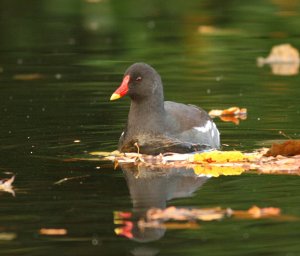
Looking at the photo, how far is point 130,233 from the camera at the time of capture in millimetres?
6984

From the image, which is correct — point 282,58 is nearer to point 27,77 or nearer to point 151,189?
point 27,77

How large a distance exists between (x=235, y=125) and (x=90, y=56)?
5.68 meters

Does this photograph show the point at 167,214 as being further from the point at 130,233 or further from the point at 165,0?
the point at 165,0

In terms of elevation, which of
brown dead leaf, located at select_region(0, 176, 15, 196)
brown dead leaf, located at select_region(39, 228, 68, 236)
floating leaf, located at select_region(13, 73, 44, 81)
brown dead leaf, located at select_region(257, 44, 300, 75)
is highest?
floating leaf, located at select_region(13, 73, 44, 81)

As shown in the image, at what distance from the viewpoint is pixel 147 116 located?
10.4 m

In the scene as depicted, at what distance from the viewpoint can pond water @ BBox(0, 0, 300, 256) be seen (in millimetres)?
6945

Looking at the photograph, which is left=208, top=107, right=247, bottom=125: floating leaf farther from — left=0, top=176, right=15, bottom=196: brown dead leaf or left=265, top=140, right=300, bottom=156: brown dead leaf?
left=0, top=176, right=15, bottom=196: brown dead leaf

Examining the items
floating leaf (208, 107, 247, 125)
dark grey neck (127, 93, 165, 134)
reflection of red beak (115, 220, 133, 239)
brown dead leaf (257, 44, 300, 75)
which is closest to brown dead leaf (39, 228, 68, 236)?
reflection of red beak (115, 220, 133, 239)

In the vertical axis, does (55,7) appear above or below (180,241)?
above

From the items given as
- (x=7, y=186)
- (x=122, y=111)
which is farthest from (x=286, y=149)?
(x=122, y=111)

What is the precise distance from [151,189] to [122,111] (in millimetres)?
4148


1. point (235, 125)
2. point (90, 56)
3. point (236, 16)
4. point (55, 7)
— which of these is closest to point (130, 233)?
point (235, 125)

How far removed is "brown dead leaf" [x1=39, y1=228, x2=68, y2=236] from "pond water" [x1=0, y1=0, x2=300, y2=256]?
0.18 ft

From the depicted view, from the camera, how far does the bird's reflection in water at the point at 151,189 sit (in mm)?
7019
